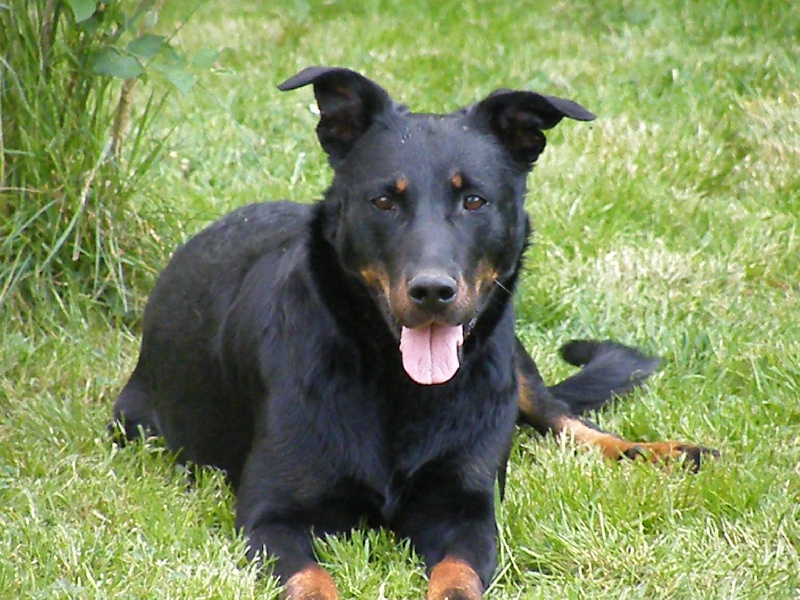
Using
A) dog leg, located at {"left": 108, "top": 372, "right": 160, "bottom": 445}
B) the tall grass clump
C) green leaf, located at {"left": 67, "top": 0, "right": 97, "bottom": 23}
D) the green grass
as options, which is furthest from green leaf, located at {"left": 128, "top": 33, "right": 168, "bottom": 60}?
dog leg, located at {"left": 108, "top": 372, "right": 160, "bottom": 445}

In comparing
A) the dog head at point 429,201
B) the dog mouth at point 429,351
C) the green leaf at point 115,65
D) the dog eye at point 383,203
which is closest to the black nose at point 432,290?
the dog head at point 429,201

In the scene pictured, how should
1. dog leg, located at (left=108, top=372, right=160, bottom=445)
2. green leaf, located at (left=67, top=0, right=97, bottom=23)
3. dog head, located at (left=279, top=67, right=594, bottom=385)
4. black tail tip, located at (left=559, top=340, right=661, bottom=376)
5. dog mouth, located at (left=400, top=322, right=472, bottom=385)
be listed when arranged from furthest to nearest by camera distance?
black tail tip, located at (left=559, top=340, right=661, bottom=376) → dog leg, located at (left=108, top=372, right=160, bottom=445) → green leaf, located at (left=67, top=0, right=97, bottom=23) → dog mouth, located at (left=400, top=322, right=472, bottom=385) → dog head, located at (left=279, top=67, right=594, bottom=385)

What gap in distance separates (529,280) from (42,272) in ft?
6.60

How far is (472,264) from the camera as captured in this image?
3.45m

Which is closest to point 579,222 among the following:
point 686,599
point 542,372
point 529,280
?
point 529,280

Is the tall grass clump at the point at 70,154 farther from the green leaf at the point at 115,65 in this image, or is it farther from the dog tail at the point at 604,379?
the dog tail at the point at 604,379

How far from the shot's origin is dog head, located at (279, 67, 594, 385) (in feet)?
11.0

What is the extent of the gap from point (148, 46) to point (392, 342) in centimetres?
153

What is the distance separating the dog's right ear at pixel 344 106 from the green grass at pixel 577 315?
1.14 metres

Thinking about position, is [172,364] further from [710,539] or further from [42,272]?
[710,539]

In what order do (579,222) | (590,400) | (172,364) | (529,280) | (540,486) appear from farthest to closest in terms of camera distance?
(579,222) → (529,280) → (590,400) → (172,364) → (540,486)

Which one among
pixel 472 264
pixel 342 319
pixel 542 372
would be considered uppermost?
pixel 472 264

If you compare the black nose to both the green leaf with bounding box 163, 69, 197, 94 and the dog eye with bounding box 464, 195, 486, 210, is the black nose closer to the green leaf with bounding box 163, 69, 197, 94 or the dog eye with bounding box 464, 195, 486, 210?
the dog eye with bounding box 464, 195, 486, 210

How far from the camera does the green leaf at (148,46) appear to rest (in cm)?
441
